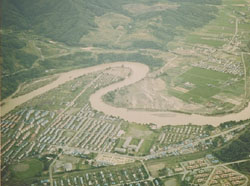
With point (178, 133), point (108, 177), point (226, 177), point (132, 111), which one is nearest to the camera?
point (226, 177)

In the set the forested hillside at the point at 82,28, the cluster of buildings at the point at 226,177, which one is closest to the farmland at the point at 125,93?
the cluster of buildings at the point at 226,177

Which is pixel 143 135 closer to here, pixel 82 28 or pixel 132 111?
pixel 132 111

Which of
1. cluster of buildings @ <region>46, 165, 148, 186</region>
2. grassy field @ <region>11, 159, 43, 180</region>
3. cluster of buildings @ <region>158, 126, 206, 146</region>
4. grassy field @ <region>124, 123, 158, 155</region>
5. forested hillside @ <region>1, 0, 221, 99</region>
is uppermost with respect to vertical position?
forested hillside @ <region>1, 0, 221, 99</region>

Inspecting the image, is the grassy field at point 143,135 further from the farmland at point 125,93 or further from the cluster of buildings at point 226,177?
the cluster of buildings at point 226,177

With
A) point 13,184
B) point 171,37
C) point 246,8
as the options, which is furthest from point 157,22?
point 13,184

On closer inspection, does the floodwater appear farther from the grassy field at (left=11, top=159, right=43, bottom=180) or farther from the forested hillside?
the grassy field at (left=11, top=159, right=43, bottom=180)

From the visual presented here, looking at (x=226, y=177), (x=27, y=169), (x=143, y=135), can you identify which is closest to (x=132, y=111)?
(x=143, y=135)

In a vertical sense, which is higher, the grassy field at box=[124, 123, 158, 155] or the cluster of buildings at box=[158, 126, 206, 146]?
the cluster of buildings at box=[158, 126, 206, 146]

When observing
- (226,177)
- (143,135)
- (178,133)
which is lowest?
(143,135)

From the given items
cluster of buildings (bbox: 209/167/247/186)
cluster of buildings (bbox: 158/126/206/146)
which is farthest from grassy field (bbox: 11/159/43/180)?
cluster of buildings (bbox: 209/167/247/186)
